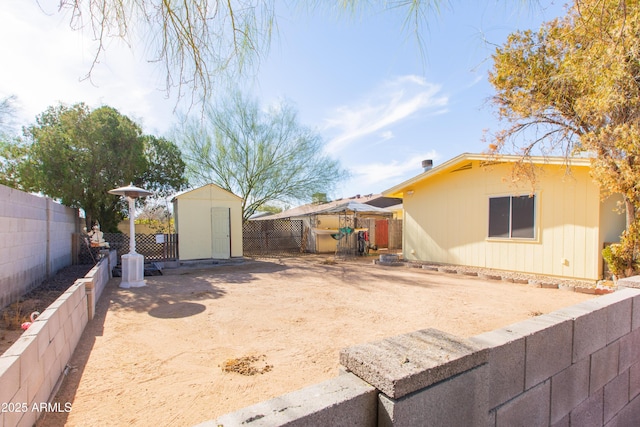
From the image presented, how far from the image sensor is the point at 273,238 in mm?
15328

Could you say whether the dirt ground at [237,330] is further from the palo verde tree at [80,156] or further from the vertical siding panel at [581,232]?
the palo verde tree at [80,156]

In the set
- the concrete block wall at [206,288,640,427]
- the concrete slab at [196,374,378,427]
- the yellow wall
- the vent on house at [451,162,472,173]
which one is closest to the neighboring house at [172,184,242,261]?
the yellow wall

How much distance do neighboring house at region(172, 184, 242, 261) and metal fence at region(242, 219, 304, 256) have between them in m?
3.54

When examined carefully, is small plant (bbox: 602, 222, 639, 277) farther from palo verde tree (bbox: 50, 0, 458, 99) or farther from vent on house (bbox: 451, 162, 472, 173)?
palo verde tree (bbox: 50, 0, 458, 99)

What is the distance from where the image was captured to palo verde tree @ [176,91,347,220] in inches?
535

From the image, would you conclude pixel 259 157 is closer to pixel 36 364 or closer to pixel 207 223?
pixel 207 223

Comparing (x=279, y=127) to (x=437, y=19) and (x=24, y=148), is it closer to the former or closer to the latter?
(x=24, y=148)

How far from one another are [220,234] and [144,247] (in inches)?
103

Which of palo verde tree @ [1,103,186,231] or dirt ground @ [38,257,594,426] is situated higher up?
palo verde tree @ [1,103,186,231]

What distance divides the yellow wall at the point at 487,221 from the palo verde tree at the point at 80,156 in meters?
9.96

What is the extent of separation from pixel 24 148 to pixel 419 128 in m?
12.5

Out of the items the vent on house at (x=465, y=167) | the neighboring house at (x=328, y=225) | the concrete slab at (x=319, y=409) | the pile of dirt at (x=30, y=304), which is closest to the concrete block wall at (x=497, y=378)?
the concrete slab at (x=319, y=409)

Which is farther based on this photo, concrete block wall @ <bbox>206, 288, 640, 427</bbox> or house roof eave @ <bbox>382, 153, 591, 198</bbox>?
house roof eave @ <bbox>382, 153, 591, 198</bbox>

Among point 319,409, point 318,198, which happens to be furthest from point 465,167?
point 319,409
